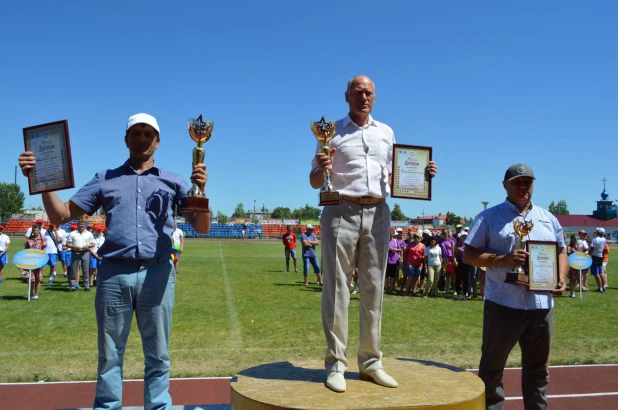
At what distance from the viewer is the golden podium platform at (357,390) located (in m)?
3.48

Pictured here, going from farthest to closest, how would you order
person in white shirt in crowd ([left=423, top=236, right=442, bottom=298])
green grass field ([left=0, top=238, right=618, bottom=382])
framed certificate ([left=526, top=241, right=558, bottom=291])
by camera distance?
person in white shirt in crowd ([left=423, top=236, right=442, bottom=298]) → green grass field ([left=0, top=238, right=618, bottom=382]) → framed certificate ([left=526, top=241, right=558, bottom=291])

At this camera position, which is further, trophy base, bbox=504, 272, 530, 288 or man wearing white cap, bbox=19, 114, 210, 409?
trophy base, bbox=504, 272, 530, 288

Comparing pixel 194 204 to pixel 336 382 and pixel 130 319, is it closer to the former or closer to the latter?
pixel 130 319

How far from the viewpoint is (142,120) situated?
3.78m

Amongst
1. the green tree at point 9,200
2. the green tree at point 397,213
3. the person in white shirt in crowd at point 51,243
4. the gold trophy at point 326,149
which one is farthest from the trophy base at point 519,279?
the green tree at point 397,213

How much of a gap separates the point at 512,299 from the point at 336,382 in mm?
1625

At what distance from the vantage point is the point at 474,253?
445cm

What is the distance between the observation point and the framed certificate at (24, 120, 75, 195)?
12.5 ft

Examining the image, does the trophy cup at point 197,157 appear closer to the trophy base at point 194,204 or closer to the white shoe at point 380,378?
the trophy base at point 194,204

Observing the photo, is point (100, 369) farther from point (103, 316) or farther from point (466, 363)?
point (466, 363)

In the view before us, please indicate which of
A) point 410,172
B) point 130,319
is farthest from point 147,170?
point 410,172

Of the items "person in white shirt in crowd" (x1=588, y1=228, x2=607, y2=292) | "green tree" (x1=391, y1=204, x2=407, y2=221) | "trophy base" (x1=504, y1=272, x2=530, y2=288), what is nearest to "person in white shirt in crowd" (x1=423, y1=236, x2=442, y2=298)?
"person in white shirt in crowd" (x1=588, y1=228, x2=607, y2=292)

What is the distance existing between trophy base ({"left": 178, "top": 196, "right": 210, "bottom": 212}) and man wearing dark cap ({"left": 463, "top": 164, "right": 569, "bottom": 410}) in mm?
2237

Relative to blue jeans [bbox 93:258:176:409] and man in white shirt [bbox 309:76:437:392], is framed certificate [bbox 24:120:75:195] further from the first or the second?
man in white shirt [bbox 309:76:437:392]
